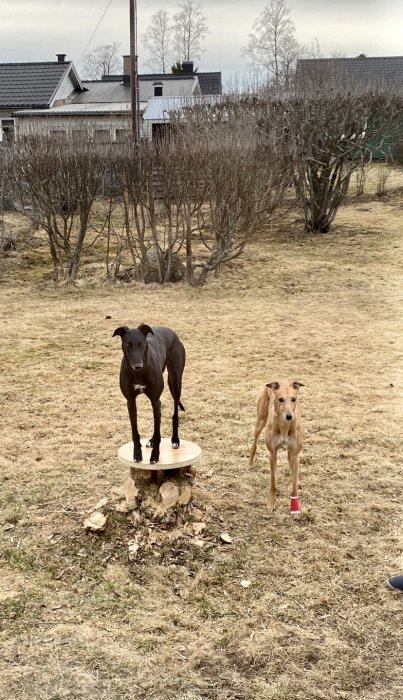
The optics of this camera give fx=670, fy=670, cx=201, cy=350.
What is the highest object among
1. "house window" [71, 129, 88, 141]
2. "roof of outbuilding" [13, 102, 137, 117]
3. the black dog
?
"roof of outbuilding" [13, 102, 137, 117]

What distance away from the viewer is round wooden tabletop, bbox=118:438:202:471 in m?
3.82

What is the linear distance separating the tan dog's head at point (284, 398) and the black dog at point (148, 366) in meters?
0.62

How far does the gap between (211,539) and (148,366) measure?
113cm

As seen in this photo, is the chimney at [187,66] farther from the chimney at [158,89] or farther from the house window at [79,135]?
the house window at [79,135]

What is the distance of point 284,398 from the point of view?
12.9ft

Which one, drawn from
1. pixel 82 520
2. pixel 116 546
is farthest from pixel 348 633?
pixel 82 520

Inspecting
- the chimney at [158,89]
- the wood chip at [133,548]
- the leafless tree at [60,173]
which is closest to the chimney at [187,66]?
the chimney at [158,89]

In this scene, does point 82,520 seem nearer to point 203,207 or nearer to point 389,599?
point 389,599

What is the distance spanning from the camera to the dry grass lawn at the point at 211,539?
2.92 meters

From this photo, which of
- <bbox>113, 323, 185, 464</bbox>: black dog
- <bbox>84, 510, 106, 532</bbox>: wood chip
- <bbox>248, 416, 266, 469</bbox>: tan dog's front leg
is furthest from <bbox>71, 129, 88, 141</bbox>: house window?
<bbox>84, 510, 106, 532</bbox>: wood chip

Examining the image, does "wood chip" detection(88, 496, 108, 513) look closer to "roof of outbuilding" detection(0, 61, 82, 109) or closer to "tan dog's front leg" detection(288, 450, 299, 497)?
"tan dog's front leg" detection(288, 450, 299, 497)

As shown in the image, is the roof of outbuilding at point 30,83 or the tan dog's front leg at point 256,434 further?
the roof of outbuilding at point 30,83

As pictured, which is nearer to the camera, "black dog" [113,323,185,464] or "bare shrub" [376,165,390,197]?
"black dog" [113,323,185,464]

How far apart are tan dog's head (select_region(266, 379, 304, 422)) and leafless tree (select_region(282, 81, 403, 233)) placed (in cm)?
A: 1099
